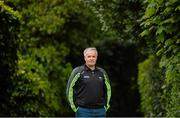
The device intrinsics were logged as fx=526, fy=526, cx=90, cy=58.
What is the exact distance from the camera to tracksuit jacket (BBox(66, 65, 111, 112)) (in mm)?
7594

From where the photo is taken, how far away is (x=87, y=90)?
7.59 m

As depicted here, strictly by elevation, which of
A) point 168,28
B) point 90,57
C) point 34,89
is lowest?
point 34,89

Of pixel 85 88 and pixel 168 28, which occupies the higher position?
pixel 168 28

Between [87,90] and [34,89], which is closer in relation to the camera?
[87,90]

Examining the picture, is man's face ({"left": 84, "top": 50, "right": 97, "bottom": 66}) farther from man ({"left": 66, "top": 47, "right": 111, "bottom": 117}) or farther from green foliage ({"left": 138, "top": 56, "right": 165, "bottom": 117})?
green foliage ({"left": 138, "top": 56, "right": 165, "bottom": 117})

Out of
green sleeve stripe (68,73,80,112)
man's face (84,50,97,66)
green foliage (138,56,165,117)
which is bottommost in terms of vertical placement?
green foliage (138,56,165,117)

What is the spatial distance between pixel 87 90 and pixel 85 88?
0.13 feet

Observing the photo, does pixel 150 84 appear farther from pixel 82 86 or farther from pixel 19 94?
pixel 82 86

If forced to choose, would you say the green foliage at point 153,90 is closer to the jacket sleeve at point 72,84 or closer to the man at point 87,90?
the man at point 87,90

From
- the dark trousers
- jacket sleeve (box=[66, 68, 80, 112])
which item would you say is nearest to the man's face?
jacket sleeve (box=[66, 68, 80, 112])

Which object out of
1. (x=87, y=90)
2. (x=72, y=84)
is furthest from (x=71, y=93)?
(x=87, y=90)

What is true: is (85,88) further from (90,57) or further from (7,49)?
(7,49)

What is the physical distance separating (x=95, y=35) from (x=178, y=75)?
46.0ft

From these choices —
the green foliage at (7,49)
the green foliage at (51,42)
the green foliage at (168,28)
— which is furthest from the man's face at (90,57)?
the green foliage at (51,42)
